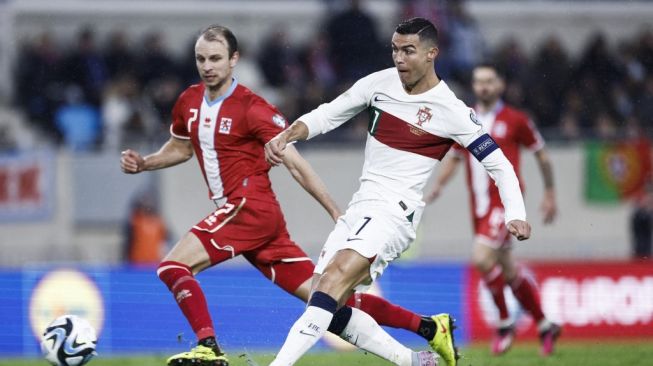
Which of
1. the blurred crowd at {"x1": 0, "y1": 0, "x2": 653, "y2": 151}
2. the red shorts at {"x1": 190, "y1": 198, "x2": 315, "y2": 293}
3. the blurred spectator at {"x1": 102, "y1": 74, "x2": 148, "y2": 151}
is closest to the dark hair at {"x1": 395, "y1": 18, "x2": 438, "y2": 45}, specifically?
the red shorts at {"x1": 190, "y1": 198, "x2": 315, "y2": 293}

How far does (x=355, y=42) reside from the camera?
19.0 meters

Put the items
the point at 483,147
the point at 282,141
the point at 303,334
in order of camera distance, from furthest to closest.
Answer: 1. the point at 483,147
2. the point at 282,141
3. the point at 303,334

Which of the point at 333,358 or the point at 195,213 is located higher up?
the point at 195,213

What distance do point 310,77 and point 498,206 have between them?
307 inches

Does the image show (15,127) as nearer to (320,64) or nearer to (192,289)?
(320,64)

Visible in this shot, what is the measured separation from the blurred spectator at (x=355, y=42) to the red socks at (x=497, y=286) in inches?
237

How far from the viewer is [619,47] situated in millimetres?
21938

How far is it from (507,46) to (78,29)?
6.83m

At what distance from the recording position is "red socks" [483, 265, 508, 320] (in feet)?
41.2

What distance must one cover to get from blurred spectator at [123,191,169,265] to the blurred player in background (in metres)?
6.12

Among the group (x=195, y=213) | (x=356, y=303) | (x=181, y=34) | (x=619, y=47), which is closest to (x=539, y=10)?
(x=619, y=47)

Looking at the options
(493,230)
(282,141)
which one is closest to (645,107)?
(493,230)

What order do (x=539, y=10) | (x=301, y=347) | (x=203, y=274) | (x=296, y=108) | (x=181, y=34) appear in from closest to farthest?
1. (x=301, y=347)
2. (x=203, y=274)
3. (x=296, y=108)
4. (x=181, y=34)
5. (x=539, y=10)

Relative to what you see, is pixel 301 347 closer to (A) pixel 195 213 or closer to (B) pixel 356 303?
(B) pixel 356 303
